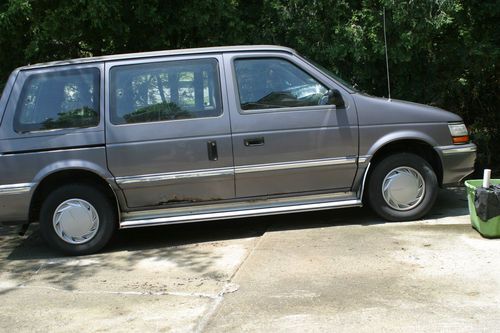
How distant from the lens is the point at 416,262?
16.1ft

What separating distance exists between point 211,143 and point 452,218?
2709mm

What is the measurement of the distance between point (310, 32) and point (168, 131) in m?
2.79

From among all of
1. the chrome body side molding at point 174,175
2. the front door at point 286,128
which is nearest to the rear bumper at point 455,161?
the front door at point 286,128

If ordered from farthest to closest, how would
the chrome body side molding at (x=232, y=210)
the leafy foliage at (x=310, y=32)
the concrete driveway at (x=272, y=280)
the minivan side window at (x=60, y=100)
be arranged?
the leafy foliage at (x=310, y=32), the chrome body side molding at (x=232, y=210), the minivan side window at (x=60, y=100), the concrete driveway at (x=272, y=280)

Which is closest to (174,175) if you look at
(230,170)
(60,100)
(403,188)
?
(230,170)

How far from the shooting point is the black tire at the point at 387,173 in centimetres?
594

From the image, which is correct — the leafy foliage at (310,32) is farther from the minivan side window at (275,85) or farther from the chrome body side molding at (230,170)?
the chrome body side molding at (230,170)

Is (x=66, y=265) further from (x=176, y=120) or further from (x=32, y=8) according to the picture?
(x=32, y=8)

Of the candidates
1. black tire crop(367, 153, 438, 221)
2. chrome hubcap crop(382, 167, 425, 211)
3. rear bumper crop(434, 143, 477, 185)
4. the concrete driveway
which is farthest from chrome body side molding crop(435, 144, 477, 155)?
the concrete driveway

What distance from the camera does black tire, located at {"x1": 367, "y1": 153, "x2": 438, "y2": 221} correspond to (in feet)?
19.5

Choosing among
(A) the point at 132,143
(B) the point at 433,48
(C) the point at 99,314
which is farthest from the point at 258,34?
(C) the point at 99,314

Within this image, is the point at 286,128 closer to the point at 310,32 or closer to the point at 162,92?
the point at 162,92

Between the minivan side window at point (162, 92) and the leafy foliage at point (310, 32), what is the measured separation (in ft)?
4.57

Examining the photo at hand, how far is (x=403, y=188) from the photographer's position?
5.98 meters
